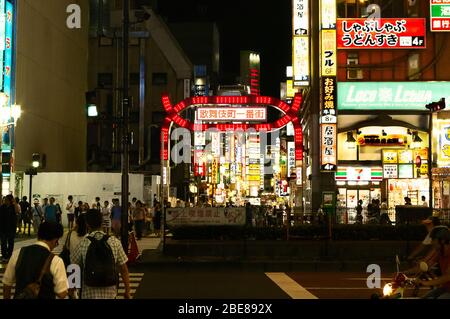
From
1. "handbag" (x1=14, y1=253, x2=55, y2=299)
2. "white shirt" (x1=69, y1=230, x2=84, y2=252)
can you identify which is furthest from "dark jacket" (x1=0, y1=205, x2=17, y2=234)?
"handbag" (x1=14, y1=253, x2=55, y2=299)

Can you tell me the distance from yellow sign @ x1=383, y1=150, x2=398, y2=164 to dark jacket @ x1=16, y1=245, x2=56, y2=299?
1331 inches

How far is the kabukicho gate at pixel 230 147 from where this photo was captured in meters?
34.4

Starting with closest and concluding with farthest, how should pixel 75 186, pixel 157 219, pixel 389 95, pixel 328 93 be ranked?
pixel 328 93 < pixel 157 219 < pixel 389 95 < pixel 75 186

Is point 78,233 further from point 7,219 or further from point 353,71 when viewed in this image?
point 353,71

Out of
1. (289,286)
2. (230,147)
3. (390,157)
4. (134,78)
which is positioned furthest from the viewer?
(230,147)

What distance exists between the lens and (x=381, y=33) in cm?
3959

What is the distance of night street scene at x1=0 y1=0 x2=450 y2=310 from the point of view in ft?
32.6

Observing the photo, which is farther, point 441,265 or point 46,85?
point 46,85

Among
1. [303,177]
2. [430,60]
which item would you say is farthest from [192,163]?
[430,60]

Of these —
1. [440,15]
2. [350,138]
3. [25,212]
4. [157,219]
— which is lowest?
[157,219]

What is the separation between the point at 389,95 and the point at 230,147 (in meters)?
65.3

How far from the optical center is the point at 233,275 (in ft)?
64.8

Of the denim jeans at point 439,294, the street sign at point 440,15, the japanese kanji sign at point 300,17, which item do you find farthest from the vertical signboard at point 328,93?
the denim jeans at point 439,294

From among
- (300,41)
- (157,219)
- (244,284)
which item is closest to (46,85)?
(157,219)
